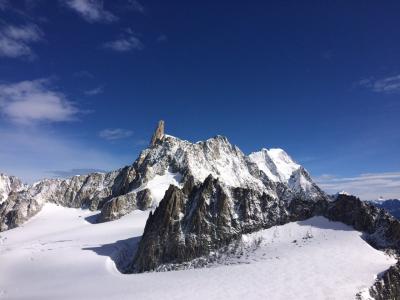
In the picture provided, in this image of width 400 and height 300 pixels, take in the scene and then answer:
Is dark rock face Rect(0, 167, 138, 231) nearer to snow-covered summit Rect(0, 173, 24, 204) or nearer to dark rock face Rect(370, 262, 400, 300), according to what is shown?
snow-covered summit Rect(0, 173, 24, 204)

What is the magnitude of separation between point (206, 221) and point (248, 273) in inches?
568

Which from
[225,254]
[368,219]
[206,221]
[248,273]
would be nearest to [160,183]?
[206,221]

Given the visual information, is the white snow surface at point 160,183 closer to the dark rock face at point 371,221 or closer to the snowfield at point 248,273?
the snowfield at point 248,273

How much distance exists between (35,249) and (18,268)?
12552mm

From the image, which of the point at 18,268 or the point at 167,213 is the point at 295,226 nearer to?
the point at 167,213

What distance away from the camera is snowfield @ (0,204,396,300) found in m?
35.7

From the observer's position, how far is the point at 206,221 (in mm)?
53219

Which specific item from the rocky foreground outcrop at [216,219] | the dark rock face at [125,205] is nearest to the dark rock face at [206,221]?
the rocky foreground outcrop at [216,219]

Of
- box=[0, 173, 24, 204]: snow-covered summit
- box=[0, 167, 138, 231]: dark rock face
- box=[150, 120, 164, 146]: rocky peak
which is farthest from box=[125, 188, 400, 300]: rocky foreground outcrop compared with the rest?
box=[0, 173, 24, 204]: snow-covered summit

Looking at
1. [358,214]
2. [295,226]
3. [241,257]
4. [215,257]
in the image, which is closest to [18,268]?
[215,257]

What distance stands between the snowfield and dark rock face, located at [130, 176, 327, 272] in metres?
2.34

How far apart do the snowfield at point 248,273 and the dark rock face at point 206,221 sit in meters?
2.34

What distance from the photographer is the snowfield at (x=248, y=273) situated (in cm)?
3569

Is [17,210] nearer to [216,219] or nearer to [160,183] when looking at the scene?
[160,183]
